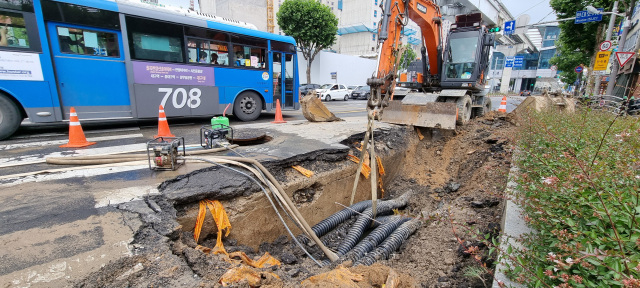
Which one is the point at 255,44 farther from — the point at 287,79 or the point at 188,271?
the point at 188,271

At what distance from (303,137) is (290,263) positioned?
9.57ft

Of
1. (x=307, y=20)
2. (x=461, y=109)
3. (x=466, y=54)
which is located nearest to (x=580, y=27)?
(x=466, y=54)

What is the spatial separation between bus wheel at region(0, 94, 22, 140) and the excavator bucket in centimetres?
837

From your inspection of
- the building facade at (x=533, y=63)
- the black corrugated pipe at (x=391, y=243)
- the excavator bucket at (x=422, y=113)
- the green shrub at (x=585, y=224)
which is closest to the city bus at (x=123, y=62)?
the excavator bucket at (x=422, y=113)

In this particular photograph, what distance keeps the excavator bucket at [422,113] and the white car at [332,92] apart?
12.9 m

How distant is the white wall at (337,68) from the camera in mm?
28484

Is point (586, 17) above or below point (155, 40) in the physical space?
above

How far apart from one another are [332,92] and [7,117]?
55.9 ft

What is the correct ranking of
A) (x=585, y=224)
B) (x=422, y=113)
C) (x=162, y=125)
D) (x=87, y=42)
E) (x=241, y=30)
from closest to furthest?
(x=585, y=224) → (x=162, y=125) → (x=87, y=42) → (x=422, y=113) → (x=241, y=30)

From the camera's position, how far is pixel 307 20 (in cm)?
2319

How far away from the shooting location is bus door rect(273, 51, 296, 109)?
9866 mm

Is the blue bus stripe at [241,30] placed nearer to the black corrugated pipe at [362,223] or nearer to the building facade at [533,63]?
the black corrugated pipe at [362,223]

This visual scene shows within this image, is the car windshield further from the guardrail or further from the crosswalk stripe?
the crosswalk stripe

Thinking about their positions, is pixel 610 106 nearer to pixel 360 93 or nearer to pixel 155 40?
pixel 155 40
